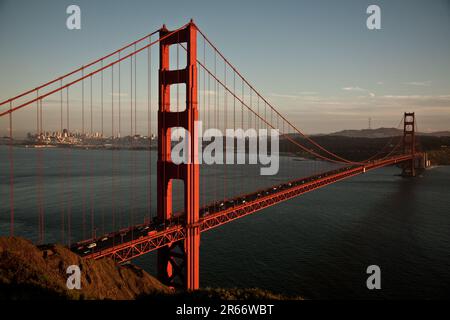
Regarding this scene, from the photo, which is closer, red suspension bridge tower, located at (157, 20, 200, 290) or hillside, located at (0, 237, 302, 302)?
hillside, located at (0, 237, 302, 302)

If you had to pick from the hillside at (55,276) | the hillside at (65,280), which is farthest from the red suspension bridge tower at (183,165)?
the hillside at (65,280)

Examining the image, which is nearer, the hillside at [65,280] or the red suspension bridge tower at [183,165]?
the hillside at [65,280]

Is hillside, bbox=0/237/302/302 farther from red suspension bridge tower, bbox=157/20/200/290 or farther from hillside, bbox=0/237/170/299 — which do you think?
red suspension bridge tower, bbox=157/20/200/290

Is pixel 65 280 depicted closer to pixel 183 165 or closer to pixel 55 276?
pixel 55 276

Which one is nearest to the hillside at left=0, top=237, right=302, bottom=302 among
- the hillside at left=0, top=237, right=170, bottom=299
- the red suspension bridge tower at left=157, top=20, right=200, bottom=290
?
the hillside at left=0, top=237, right=170, bottom=299

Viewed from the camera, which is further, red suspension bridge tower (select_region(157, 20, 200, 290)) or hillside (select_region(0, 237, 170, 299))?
red suspension bridge tower (select_region(157, 20, 200, 290))

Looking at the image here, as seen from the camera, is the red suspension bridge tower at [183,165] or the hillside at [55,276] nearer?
the hillside at [55,276]

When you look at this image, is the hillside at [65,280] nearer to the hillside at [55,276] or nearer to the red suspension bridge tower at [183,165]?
the hillside at [55,276]

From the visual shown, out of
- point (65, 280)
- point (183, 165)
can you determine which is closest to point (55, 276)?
point (65, 280)

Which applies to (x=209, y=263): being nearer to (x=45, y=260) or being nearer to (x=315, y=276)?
(x=315, y=276)
